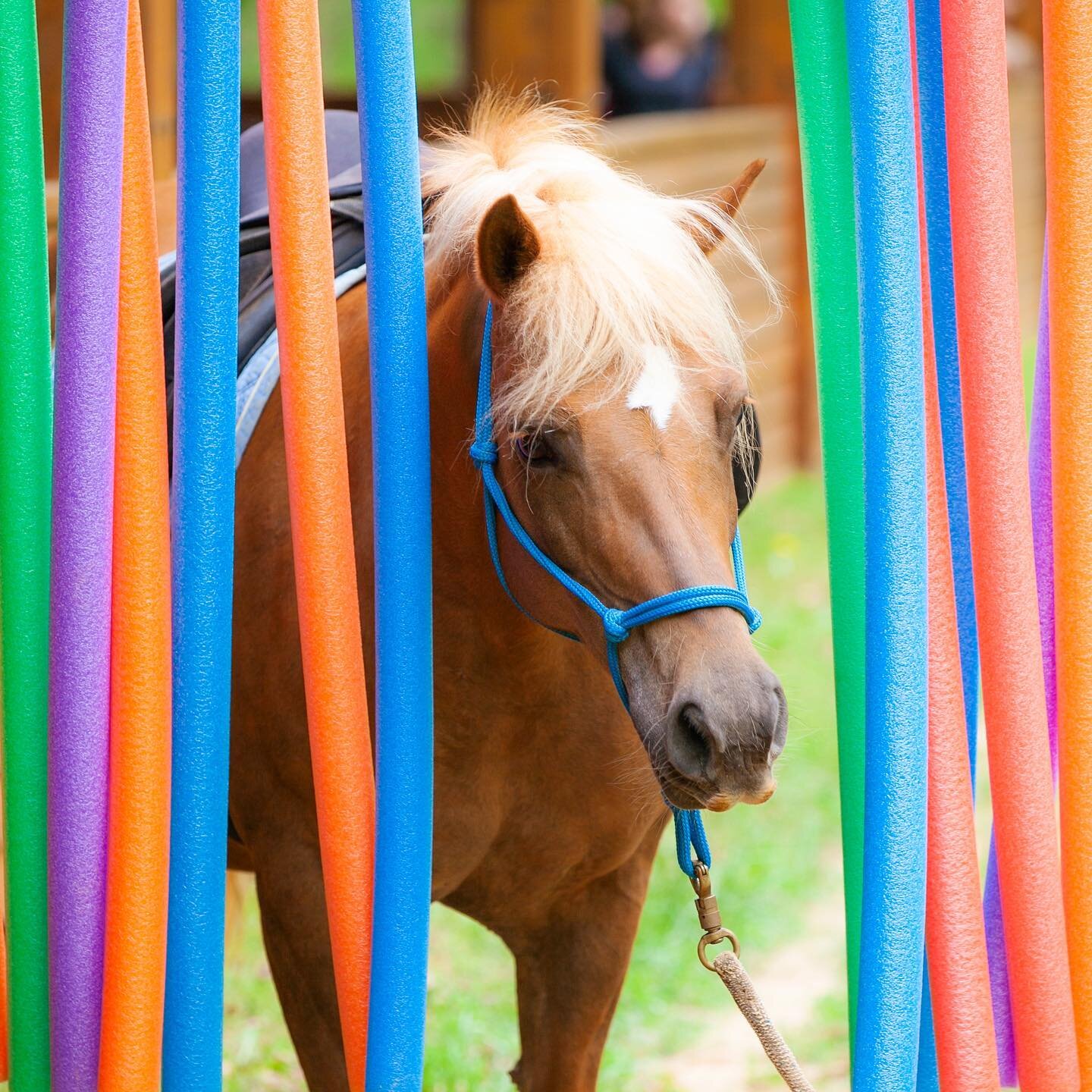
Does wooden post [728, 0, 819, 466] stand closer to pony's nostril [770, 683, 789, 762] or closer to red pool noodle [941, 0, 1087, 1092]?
red pool noodle [941, 0, 1087, 1092]

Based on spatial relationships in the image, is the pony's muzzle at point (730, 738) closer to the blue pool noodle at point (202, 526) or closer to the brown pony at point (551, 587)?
the brown pony at point (551, 587)

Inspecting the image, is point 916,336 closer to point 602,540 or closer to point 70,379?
point 602,540

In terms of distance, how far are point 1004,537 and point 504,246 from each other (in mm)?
591

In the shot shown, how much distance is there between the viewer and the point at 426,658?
4.71 feet

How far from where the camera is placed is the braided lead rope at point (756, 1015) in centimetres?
148

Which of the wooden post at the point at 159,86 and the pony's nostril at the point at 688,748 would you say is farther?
the wooden post at the point at 159,86

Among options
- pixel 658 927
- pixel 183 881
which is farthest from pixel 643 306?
pixel 658 927

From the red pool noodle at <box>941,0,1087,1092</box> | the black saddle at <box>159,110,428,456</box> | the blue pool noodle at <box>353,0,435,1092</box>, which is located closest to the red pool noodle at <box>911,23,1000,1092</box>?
the red pool noodle at <box>941,0,1087,1092</box>

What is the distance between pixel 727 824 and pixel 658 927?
24.4 inches

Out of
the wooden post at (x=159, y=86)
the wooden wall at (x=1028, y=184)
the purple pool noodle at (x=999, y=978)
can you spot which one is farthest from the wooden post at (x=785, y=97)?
the purple pool noodle at (x=999, y=978)

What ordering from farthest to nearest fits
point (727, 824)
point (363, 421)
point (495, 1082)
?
point (727, 824) → point (495, 1082) → point (363, 421)

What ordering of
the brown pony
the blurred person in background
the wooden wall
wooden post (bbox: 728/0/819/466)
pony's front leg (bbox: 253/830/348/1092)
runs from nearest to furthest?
1. the brown pony
2. pony's front leg (bbox: 253/830/348/1092)
3. the blurred person in background
4. wooden post (bbox: 728/0/819/466)
5. the wooden wall

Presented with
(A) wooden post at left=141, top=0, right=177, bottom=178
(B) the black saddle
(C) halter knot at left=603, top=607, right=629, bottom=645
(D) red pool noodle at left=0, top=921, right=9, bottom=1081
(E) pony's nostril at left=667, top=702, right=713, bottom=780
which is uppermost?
(A) wooden post at left=141, top=0, right=177, bottom=178

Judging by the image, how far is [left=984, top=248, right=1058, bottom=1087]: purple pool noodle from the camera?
5.13 ft
